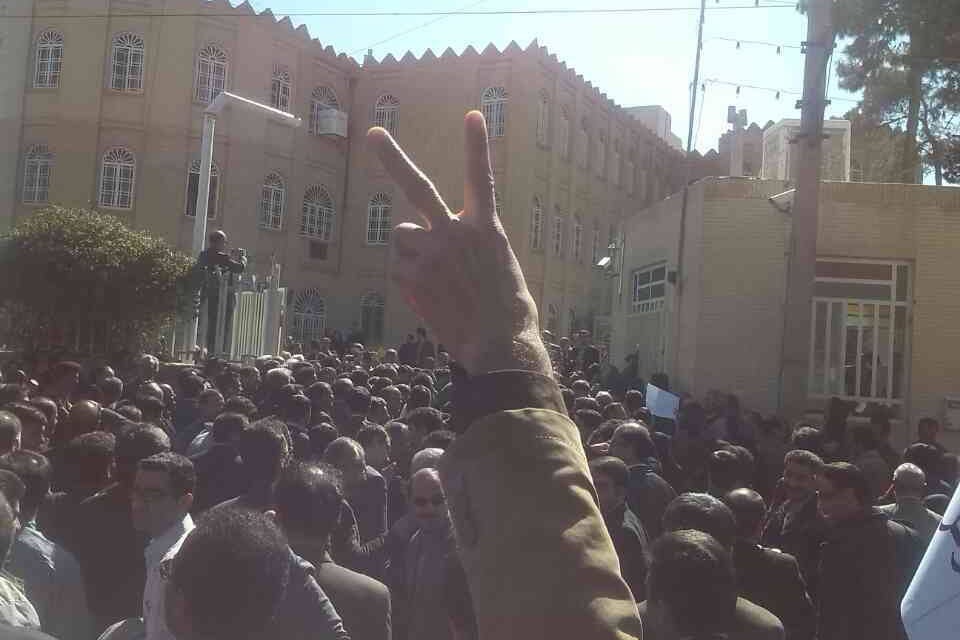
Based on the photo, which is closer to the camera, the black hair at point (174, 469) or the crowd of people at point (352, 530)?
the crowd of people at point (352, 530)

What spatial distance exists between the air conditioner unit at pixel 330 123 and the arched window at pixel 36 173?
8.00m

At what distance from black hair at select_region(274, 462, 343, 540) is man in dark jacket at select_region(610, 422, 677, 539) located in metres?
2.18

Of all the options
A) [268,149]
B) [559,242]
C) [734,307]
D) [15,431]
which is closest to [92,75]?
[268,149]

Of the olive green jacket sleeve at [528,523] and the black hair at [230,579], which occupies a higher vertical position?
the olive green jacket sleeve at [528,523]

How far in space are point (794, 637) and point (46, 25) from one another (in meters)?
27.8

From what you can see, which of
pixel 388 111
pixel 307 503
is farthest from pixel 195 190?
pixel 307 503

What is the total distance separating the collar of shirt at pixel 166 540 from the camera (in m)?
3.16

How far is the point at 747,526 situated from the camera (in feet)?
13.1

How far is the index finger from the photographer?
141 centimetres

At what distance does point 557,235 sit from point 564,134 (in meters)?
3.41

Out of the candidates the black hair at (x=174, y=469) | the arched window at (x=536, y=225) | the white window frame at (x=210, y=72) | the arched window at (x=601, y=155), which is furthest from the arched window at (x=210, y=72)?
the black hair at (x=174, y=469)

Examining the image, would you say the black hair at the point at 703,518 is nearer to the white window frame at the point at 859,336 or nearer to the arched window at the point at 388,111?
the white window frame at the point at 859,336

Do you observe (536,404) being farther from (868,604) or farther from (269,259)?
(269,259)

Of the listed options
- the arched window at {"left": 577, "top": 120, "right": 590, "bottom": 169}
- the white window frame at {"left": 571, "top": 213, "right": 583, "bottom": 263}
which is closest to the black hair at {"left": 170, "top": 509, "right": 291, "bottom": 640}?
the white window frame at {"left": 571, "top": 213, "right": 583, "bottom": 263}
